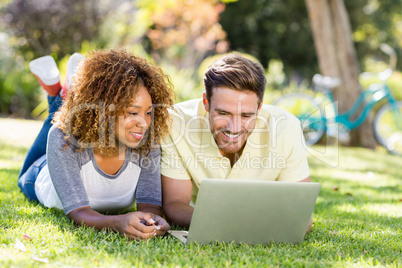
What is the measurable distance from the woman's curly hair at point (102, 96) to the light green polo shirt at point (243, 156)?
0.29 meters

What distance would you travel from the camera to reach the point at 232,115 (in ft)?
9.01

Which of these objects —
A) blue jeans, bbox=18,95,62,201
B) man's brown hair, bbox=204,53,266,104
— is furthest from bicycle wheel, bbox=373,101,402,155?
blue jeans, bbox=18,95,62,201

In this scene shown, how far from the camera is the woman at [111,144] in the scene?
2.62m

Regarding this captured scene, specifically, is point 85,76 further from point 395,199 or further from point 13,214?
point 395,199

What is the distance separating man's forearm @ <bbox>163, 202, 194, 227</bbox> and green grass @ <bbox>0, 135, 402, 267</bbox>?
10.6 inches

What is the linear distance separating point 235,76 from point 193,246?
1.07m

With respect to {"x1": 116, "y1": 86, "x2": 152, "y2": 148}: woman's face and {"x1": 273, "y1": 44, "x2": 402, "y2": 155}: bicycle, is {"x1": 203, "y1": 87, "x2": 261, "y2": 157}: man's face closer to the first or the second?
{"x1": 116, "y1": 86, "x2": 152, "y2": 148}: woman's face

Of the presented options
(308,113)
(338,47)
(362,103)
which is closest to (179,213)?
(308,113)

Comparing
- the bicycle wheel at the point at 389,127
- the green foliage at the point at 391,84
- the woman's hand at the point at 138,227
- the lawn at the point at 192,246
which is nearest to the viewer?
the lawn at the point at 192,246

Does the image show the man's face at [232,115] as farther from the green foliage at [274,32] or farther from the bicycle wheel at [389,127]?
the green foliage at [274,32]

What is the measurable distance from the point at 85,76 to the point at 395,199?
10.4 ft

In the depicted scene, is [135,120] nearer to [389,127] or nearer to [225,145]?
[225,145]

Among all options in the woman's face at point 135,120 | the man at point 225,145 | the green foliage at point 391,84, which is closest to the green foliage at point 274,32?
the green foliage at point 391,84

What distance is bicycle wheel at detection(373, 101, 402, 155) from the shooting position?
8.26m
